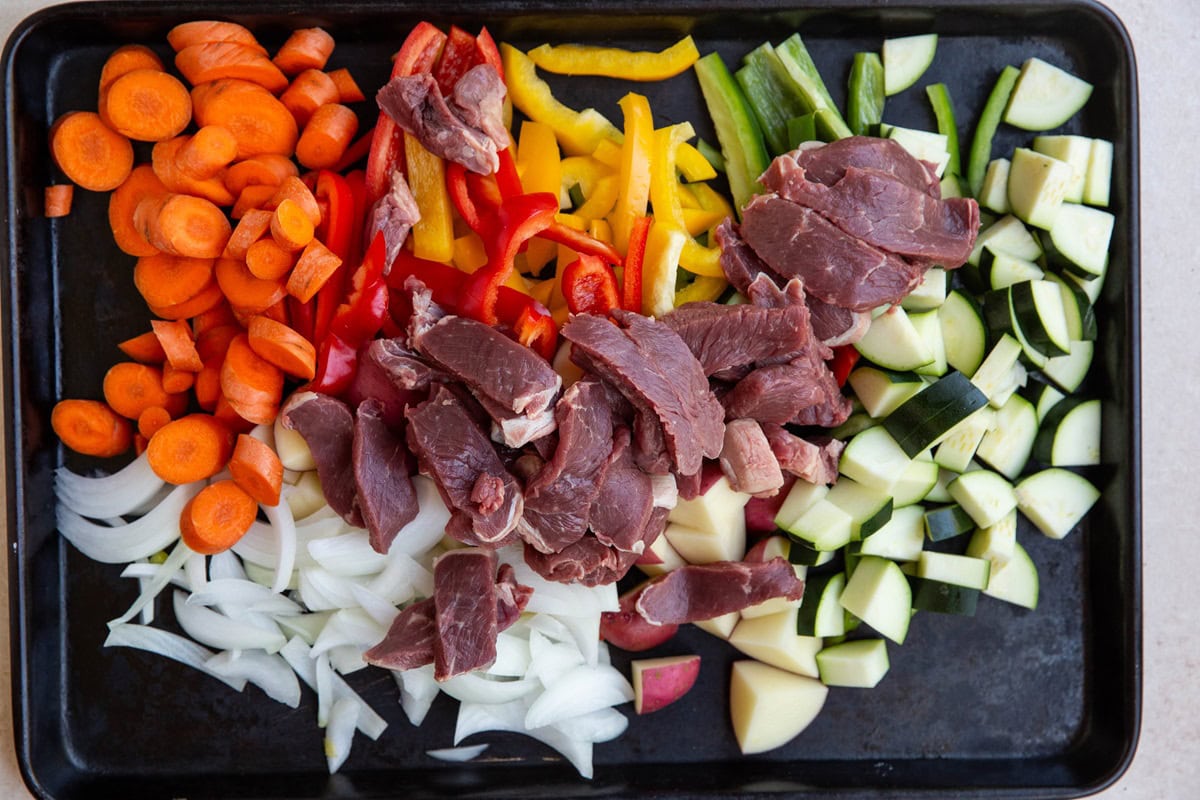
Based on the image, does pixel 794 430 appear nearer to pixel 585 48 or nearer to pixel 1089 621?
pixel 1089 621

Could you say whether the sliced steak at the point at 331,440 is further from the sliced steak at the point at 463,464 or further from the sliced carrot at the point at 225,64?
the sliced carrot at the point at 225,64

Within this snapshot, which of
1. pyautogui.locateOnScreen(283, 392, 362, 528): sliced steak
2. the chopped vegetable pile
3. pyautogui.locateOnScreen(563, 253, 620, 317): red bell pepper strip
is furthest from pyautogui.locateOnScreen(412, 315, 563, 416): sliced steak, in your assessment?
pyautogui.locateOnScreen(283, 392, 362, 528): sliced steak

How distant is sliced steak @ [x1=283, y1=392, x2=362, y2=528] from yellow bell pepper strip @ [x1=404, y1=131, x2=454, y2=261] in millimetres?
708

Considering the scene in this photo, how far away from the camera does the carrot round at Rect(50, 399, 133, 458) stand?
3502 mm

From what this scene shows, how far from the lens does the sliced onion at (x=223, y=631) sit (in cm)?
357

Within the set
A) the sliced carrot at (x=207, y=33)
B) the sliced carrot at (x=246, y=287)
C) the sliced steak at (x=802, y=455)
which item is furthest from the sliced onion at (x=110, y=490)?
the sliced steak at (x=802, y=455)

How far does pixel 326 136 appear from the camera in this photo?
343 cm

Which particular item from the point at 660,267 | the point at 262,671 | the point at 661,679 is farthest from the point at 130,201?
the point at 661,679

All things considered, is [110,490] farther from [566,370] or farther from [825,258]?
[825,258]

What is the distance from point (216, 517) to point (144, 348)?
76 cm

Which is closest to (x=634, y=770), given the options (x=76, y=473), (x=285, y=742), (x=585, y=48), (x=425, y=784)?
(x=425, y=784)

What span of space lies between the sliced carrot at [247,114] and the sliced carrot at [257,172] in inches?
2.0

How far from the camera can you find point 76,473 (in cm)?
363

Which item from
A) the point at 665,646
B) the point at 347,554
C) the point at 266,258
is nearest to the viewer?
the point at 266,258
